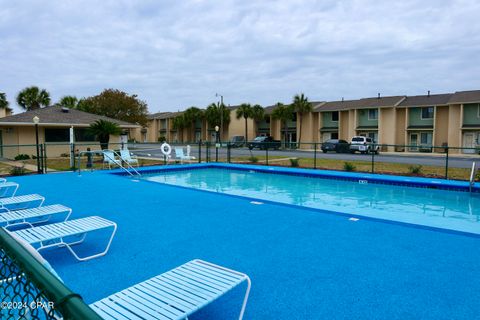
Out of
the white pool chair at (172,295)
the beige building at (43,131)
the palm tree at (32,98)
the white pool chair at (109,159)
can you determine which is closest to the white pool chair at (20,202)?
the white pool chair at (172,295)

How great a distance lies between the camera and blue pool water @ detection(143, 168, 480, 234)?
26.3ft

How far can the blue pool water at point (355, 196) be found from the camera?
26.3 ft

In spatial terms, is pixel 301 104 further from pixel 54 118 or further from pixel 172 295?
pixel 172 295

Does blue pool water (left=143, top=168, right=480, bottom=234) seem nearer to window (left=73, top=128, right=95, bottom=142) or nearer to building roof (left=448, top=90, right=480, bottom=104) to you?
window (left=73, top=128, right=95, bottom=142)

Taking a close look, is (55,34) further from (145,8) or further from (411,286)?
(411,286)

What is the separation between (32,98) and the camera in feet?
134

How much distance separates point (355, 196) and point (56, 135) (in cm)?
2196

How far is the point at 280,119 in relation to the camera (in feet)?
137

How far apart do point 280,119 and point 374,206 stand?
33.0 meters

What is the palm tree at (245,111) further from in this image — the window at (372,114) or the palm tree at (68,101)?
the palm tree at (68,101)

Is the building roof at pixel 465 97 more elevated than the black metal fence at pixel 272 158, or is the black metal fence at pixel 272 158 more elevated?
the building roof at pixel 465 97

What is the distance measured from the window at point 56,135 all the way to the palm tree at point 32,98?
2009cm

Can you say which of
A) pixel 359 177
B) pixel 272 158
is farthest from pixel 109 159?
pixel 272 158

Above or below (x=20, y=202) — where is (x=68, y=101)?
above
